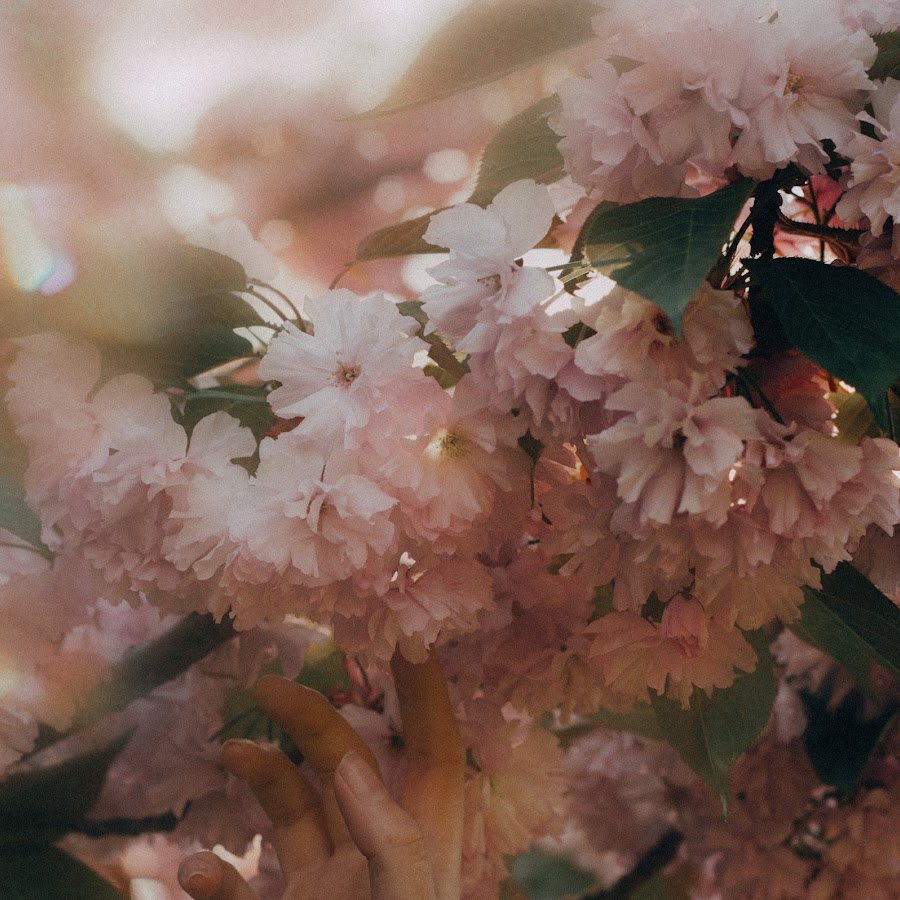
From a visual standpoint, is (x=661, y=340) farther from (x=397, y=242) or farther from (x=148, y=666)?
(x=148, y=666)

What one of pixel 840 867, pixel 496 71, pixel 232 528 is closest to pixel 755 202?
pixel 496 71

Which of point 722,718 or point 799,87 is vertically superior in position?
point 799,87

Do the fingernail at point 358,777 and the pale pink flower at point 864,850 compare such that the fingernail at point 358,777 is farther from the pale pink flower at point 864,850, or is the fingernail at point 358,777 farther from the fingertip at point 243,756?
the pale pink flower at point 864,850

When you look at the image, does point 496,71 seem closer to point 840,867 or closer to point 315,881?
point 315,881

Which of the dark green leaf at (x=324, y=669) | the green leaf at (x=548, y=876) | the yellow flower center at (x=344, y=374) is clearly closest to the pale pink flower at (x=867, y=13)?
the yellow flower center at (x=344, y=374)

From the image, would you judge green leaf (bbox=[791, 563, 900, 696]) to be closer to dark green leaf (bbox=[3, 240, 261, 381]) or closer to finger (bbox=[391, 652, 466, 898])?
finger (bbox=[391, 652, 466, 898])

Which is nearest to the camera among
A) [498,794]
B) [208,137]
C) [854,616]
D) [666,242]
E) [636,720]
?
[666,242]

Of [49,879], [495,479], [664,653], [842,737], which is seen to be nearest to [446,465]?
[495,479]
